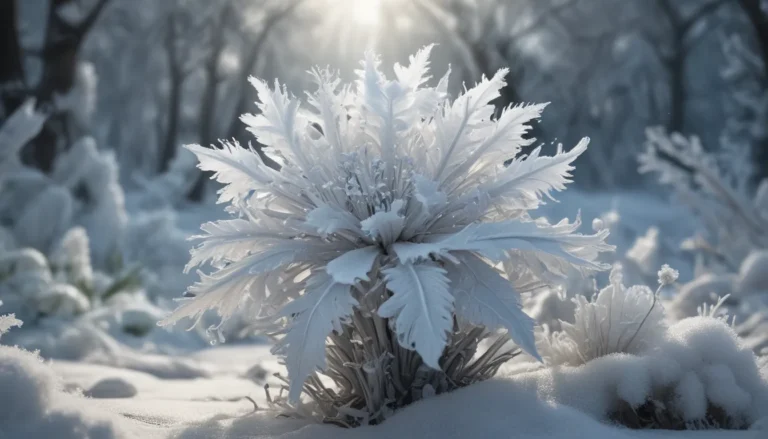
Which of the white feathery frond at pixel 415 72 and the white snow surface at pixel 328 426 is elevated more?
the white feathery frond at pixel 415 72

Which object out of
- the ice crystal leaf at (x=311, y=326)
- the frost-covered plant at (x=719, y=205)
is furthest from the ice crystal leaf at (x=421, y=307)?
the frost-covered plant at (x=719, y=205)

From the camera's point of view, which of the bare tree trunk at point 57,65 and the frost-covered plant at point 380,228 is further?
the bare tree trunk at point 57,65

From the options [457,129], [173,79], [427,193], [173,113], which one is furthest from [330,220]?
[173,79]

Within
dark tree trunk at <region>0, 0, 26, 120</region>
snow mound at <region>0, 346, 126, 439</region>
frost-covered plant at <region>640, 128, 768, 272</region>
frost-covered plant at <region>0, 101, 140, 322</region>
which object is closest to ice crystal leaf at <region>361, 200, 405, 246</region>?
snow mound at <region>0, 346, 126, 439</region>

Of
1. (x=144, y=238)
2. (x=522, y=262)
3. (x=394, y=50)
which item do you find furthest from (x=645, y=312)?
(x=394, y=50)

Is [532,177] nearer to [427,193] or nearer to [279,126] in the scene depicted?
[427,193]

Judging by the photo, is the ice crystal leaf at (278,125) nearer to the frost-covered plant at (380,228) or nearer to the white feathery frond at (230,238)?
the frost-covered plant at (380,228)

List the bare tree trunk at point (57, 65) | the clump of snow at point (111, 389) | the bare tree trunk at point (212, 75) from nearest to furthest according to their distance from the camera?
the clump of snow at point (111, 389), the bare tree trunk at point (57, 65), the bare tree trunk at point (212, 75)
